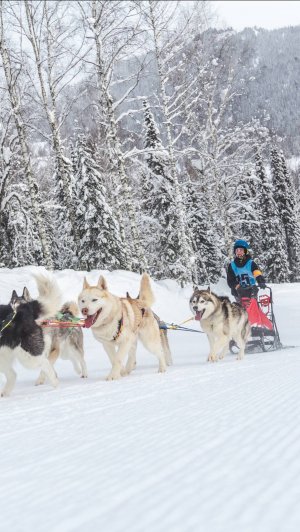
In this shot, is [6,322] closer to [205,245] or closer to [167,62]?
[167,62]

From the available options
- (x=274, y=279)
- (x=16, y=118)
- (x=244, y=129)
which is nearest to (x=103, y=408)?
(x=16, y=118)

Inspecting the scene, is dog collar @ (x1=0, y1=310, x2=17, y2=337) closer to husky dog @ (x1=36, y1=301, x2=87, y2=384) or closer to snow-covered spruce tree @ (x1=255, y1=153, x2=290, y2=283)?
husky dog @ (x1=36, y1=301, x2=87, y2=384)

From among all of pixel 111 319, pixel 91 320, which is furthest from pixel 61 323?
pixel 111 319

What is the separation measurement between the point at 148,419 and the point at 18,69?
35.3 ft

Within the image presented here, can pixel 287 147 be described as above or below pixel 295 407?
above

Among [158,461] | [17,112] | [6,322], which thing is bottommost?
[158,461]

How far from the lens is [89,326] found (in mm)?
4859

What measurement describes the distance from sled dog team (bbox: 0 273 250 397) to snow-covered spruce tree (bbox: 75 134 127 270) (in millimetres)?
16265

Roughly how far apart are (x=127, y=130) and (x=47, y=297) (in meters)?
11.4

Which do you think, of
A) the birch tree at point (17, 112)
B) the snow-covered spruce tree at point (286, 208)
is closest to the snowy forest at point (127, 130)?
the birch tree at point (17, 112)

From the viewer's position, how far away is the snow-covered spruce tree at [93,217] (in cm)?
2272

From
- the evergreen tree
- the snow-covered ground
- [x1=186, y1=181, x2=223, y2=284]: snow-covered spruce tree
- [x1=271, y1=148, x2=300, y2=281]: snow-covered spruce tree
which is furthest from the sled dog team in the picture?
[x1=271, y1=148, x2=300, y2=281]: snow-covered spruce tree

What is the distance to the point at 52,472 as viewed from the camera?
58.8 inches

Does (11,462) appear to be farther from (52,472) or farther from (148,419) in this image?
(148,419)
